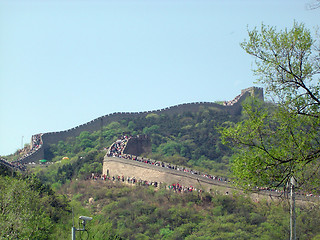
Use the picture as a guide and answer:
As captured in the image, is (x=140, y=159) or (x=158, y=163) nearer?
(x=158, y=163)

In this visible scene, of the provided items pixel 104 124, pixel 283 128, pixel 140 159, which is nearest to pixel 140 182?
pixel 140 159

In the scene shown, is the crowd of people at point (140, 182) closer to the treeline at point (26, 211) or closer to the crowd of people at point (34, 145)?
the treeline at point (26, 211)

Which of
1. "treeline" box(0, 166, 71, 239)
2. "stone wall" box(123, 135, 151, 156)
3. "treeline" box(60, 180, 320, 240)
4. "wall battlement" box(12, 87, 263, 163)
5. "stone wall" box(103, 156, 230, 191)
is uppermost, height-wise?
"wall battlement" box(12, 87, 263, 163)

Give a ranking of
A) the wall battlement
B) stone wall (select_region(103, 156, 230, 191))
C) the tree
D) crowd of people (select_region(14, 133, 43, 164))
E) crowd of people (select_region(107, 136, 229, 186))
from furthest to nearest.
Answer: the wall battlement
crowd of people (select_region(14, 133, 43, 164))
crowd of people (select_region(107, 136, 229, 186))
stone wall (select_region(103, 156, 230, 191))
the tree

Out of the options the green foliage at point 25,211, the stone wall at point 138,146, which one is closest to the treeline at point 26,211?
the green foliage at point 25,211

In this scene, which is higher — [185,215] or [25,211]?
[25,211]

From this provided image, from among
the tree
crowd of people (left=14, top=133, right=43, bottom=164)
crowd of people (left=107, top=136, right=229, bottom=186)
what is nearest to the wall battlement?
crowd of people (left=14, top=133, right=43, bottom=164)

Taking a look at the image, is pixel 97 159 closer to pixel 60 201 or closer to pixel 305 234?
pixel 60 201

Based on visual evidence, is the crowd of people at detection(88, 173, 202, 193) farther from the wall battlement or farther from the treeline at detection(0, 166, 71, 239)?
the wall battlement

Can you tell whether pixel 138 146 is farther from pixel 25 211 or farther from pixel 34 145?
pixel 25 211

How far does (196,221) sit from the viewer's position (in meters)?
38.3

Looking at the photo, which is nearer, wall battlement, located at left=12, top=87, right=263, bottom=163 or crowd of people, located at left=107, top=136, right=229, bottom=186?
crowd of people, located at left=107, top=136, right=229, bottom=186

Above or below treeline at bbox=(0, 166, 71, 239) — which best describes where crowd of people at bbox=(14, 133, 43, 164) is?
above

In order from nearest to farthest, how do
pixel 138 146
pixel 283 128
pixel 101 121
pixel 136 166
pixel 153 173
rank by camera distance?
pixel 283 128
pixel 153 173
pixel 136 166
pixel 138 146
pixel 101 121
